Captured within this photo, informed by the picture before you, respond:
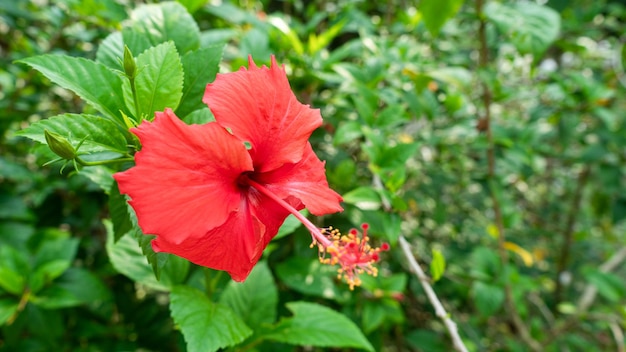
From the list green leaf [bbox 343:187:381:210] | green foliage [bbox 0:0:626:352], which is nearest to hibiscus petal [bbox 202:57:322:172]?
green foliage [bbox 0:0:626:352]

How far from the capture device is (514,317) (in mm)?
1717

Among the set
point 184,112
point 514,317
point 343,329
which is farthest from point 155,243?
point 514,317

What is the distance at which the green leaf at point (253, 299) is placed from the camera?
1037mm

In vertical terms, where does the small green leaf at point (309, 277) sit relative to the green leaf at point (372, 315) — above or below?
above

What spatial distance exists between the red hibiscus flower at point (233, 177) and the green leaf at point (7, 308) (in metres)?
0.87

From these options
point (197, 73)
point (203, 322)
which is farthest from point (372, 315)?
point (197, 73)

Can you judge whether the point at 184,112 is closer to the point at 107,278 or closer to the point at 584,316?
the point at 107,278

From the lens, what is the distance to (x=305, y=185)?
723 mm

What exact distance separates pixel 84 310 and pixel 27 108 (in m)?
0.84

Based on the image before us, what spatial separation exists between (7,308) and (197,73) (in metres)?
0.94

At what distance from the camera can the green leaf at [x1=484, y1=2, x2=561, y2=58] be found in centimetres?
132

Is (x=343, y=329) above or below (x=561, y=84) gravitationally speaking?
below

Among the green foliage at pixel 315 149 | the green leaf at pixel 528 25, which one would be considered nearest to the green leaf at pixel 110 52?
the green foliage at pixel 315 149

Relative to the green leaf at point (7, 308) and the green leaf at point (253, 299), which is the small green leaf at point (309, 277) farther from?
the green leaf at point (7, 308)
